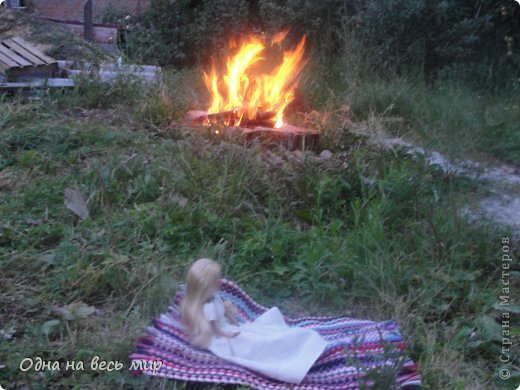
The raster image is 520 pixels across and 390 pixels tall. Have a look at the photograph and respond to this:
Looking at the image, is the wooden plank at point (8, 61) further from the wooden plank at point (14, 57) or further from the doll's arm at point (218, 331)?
the doll's arm at point (218, 331)

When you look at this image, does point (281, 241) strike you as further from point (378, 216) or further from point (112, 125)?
point (112, 125)

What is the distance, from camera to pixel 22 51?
792 cm

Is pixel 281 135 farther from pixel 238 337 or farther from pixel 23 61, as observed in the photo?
pixel 23 61

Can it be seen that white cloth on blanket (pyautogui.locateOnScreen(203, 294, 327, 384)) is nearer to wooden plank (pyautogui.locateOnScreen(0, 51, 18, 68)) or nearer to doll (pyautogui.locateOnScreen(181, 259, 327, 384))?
doll (pyautogui.locateOnScreen(181, 259, 327, 384))

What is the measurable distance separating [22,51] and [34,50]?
0.19 metres

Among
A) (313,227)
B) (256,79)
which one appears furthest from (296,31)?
(313,227)

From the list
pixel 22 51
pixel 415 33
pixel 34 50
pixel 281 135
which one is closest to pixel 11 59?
pixel 22 51

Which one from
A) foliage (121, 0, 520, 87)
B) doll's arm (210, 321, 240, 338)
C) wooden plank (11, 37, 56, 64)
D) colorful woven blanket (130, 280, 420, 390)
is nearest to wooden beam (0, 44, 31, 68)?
wooden plank (11, 37, 56, 64)

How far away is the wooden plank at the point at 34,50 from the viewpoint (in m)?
7.81

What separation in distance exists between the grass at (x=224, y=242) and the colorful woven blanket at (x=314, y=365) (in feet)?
0.31

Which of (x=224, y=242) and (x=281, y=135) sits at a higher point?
(x=281, y=135)

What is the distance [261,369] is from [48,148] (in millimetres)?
3390

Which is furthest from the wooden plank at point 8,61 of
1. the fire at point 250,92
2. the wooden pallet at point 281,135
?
the wooden pallet at point 281,135

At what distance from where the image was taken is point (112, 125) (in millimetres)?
6430
